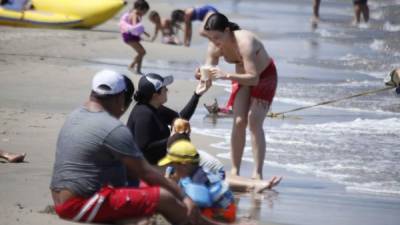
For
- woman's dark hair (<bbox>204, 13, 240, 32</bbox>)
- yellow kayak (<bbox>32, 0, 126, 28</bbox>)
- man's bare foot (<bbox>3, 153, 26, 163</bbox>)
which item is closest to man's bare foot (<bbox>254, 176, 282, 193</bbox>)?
woman's dark hair (<bbox>204, 13, 240, 32</bbox>)

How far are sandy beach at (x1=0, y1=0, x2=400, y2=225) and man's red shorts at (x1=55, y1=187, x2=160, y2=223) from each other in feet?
0.38

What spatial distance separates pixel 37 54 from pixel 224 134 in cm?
661

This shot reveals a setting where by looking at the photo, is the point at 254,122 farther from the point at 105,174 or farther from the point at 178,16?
the point at 178,16

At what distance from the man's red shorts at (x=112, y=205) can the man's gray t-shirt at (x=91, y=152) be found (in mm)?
73

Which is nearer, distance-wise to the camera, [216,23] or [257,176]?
[216,23]

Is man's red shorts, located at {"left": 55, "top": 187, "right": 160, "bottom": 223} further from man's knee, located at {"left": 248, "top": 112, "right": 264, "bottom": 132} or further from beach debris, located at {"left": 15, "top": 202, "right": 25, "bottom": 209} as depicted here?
man's knee, located at {"left": 248, "top": 112, "right": 264, "bottom": 132}

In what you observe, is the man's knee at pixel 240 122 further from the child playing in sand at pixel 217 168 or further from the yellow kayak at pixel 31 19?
the yellow kayak at pixel 31 19

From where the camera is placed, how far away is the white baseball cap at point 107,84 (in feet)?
20.8

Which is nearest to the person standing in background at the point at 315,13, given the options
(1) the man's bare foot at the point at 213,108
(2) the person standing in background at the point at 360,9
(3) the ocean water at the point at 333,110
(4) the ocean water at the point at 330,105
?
(4) the ocean water at the point at 330,105

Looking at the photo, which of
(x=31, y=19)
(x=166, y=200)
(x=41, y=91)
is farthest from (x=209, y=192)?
(x=31, y=19)

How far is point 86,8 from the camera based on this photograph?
71.1ft

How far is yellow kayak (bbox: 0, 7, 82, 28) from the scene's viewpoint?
67.9 feet

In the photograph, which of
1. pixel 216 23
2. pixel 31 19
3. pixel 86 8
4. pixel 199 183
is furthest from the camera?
pixel 86 8

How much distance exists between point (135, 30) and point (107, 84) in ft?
33.8
